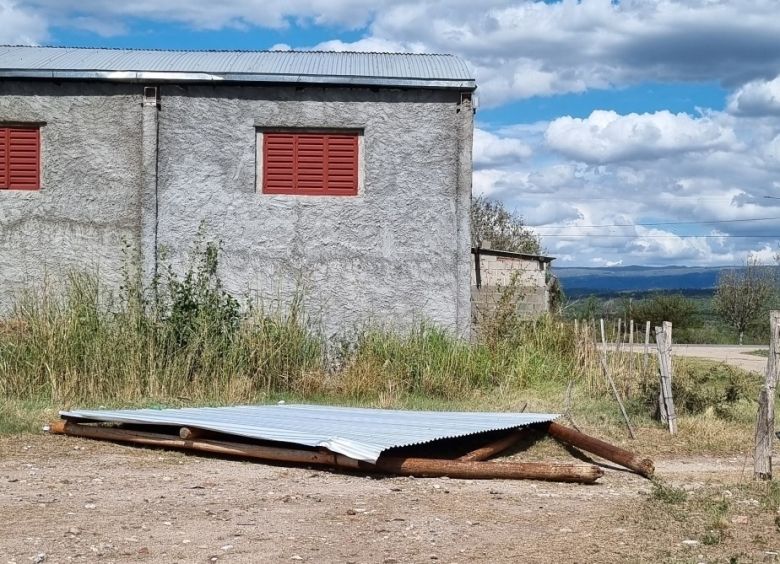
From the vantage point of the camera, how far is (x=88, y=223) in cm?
1443

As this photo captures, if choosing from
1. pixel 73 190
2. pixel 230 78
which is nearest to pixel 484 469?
pixel 230 78

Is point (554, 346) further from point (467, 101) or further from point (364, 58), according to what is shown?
point (364, 58)

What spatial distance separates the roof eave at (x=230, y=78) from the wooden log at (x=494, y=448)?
6.09 m

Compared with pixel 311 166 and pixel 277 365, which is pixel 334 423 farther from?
pixel 311 166

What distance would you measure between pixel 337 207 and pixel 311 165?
760mm

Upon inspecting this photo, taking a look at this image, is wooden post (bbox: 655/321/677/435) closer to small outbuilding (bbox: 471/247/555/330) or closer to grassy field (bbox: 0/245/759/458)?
grassy field (bbox: 0/245/759/458)

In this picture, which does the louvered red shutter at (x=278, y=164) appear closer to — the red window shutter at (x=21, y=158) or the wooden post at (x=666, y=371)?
the red window shutter at (x=21, y=158)

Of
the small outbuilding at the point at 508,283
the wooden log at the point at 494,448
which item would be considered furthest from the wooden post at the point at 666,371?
the small outbuilding at the point at 508,283

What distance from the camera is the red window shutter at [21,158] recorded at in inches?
575

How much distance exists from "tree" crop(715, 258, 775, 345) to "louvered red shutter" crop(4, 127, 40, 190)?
3405 centimetres

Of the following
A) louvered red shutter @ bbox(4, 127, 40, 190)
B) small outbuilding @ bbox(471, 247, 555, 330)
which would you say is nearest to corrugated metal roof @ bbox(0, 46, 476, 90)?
louvered red shutter @ bbox(4, 127, 40, 190)

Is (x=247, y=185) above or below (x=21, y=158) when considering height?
below

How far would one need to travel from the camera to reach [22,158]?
47.9 ft

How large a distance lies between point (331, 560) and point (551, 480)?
122 inches
